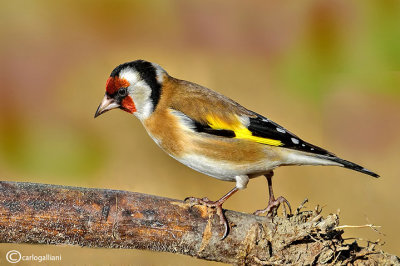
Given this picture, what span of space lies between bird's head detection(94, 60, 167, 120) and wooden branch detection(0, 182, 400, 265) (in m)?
1.00

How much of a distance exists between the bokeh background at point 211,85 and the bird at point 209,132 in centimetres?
156

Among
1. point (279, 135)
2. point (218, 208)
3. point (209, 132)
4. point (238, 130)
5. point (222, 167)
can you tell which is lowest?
point (218, 208)

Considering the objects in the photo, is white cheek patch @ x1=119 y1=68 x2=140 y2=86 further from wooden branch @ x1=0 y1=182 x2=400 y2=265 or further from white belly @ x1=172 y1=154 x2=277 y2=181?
wooden branch @ x1=0 y1=182 x2=400 y2=265

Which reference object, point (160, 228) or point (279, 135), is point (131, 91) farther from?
point (160, 228)

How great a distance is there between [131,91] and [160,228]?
50.4 inches

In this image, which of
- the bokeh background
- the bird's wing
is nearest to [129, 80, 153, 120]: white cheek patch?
the bird's wing

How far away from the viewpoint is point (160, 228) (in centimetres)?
327

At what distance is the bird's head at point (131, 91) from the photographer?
414 cm

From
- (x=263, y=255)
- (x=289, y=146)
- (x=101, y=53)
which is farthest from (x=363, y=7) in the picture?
(x=263, y=255)

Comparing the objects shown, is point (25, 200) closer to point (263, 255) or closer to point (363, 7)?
point (263, 255)

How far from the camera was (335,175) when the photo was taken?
237 inches

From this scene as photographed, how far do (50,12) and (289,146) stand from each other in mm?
4009

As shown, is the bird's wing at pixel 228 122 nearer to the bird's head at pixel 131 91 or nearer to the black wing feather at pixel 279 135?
the black wing feather at pixel 279 135

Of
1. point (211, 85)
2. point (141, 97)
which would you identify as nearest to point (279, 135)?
point (141, 97)
